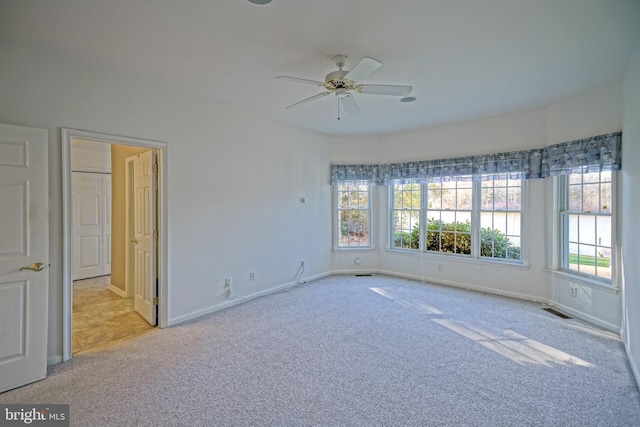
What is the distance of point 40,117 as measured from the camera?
2.76m

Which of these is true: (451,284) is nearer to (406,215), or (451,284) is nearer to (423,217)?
(423,217)

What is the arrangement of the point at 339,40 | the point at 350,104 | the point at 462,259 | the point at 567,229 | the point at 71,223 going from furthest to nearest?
the point at 462,259 < the point at 567,229 < the point at 350,104 < the point at 71,223 < the point at 339,40

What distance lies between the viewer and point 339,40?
258cm

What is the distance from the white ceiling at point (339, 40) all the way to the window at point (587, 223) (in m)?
1.15

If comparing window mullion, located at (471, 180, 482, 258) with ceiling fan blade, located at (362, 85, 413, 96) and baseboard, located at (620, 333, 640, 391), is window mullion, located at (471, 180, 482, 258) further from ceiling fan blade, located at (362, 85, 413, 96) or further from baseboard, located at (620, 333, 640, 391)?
ceiling fan blade, located at (362, 85, 413, 96)

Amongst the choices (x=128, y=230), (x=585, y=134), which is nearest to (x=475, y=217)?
(x=585, y=134)

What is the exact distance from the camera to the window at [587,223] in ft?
12.2

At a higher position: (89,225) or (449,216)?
(449,216)

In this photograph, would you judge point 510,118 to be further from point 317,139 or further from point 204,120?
point 204,120

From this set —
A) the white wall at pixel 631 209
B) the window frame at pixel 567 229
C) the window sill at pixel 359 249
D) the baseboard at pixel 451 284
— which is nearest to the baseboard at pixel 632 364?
the white wall at pixel 631 209

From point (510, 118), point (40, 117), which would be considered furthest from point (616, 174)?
point (40, 117)

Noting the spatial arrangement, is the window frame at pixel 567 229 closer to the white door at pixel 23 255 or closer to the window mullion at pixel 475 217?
the window mullion at pixel 475 217

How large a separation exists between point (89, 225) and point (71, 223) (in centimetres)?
400

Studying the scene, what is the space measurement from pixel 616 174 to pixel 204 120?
4.88 m
